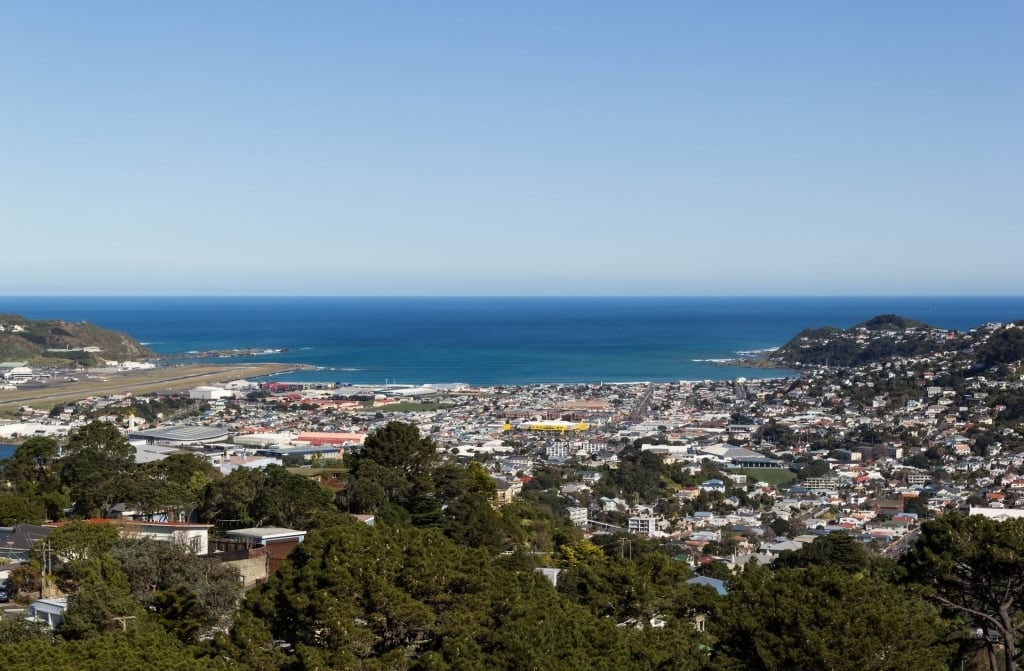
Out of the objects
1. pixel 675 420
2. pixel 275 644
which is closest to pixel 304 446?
pixel 675 420

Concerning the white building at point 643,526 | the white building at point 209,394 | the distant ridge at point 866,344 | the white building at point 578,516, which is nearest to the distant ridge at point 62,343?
the white building at point 209,394

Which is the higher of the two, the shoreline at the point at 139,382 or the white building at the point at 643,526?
the shoreline at the point at 139,382

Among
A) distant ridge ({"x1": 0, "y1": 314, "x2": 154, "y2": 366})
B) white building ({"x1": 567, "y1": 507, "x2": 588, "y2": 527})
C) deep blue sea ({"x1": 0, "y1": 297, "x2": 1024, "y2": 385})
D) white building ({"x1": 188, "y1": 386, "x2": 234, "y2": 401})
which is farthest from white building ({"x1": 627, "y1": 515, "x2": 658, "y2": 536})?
distant ridge ({"x1": 0, "y1": 314, "x2": 154, "y2": 366})

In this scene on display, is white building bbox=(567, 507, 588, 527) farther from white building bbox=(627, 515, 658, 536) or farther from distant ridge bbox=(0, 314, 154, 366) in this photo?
distant ridge bbox=(0, 314, 154, 366)

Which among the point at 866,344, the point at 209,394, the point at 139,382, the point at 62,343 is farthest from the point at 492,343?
the point at 209,394

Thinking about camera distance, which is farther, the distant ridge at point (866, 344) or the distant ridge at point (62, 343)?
the distant ridge at point (62, 343)

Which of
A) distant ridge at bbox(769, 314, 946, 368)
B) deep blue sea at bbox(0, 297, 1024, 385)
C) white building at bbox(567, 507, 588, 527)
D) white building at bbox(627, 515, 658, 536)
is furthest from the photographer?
distant ridge at bbox(769, 314, 946, 368)

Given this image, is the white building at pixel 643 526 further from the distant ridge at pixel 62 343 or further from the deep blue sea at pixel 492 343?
the distant ridge at pixel 62 343

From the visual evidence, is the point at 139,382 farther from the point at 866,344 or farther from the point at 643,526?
the point at 866,344

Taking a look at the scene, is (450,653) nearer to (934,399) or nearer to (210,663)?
(210,663)
